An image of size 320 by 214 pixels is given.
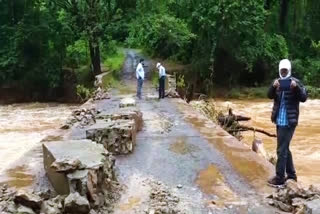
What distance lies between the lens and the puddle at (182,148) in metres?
10.3

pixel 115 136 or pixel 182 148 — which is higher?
pixel 115 136

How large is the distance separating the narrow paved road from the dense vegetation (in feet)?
60.9

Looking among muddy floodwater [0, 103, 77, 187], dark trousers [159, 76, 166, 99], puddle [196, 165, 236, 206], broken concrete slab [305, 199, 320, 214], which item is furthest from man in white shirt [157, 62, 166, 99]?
broken concrete slab [305, 199, 320, 214]

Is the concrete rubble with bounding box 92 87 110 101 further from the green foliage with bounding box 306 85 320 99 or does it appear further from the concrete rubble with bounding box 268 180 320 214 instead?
the concrete rubble with bounding box 268 180 320 214

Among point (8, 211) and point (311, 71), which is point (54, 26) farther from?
point (8, 211)

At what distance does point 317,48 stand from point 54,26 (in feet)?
59.9

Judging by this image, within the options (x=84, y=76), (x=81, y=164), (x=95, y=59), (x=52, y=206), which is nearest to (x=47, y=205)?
(x=52, y=206)

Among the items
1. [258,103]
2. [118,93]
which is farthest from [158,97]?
[258,103]

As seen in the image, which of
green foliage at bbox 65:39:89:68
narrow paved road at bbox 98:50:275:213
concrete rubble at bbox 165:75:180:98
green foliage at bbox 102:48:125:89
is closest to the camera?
narrow paved road at bbox 98:50:275:213

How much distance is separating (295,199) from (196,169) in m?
2.40

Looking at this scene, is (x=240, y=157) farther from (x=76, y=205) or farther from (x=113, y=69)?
(x=113, y=69)

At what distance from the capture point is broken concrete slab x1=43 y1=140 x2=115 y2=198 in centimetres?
661

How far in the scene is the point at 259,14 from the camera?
1298 inches

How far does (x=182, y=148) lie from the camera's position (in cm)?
1061
